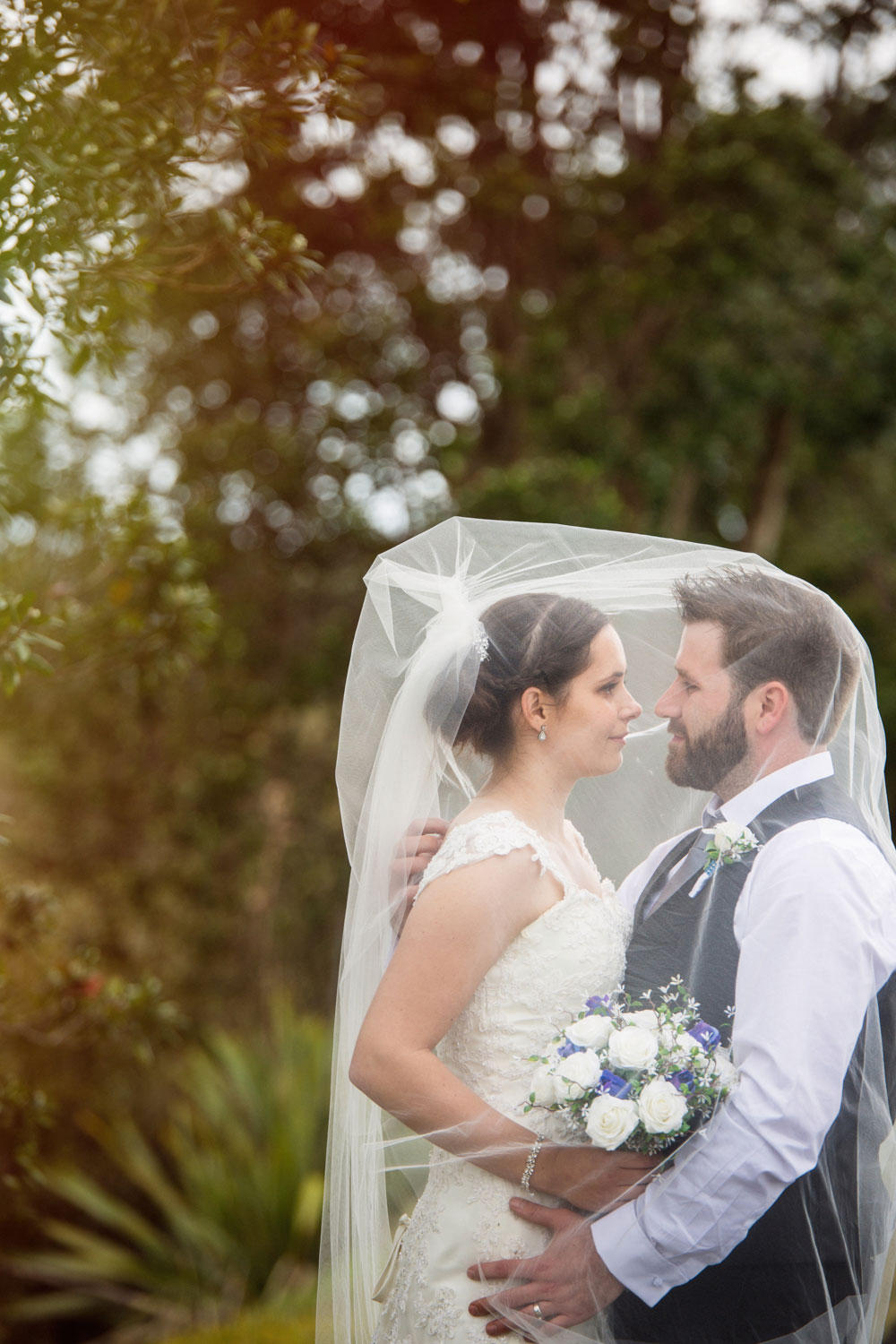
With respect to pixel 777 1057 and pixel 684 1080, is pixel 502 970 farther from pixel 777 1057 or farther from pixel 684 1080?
pixel 777 1057

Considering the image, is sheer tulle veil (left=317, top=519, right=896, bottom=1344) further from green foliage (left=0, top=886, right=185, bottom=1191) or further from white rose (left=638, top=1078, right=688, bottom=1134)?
green foliage (left=0, top=886, right=185, bottom=1191)

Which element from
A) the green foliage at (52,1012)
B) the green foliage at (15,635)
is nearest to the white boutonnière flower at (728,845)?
the green foliage at (15,635)

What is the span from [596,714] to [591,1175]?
0.89m

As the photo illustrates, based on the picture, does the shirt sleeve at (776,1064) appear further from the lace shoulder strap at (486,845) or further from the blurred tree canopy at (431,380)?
the blurred tree canopy at (431,380)

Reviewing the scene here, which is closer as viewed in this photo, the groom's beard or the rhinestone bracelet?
the rhinestone bracelet

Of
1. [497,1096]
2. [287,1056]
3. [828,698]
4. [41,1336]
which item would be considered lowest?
[41,1336]

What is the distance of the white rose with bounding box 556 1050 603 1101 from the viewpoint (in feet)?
6.40

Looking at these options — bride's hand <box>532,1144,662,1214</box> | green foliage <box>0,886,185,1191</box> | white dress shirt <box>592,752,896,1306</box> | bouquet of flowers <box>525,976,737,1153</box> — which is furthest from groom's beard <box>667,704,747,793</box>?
green foliage <box>0,886,185,1191</box>

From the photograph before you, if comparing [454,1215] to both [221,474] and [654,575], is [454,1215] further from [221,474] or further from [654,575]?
[221,474]

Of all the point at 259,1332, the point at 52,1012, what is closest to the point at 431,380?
the point at 52,1012

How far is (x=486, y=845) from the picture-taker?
87.2 inches

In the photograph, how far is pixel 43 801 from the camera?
309 inches

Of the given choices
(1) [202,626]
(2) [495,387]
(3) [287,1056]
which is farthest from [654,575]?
(2) [495,387]

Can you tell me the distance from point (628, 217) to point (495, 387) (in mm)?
1464
